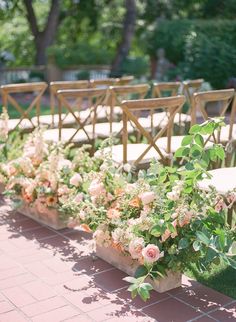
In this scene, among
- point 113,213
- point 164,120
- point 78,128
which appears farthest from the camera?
point 164,120

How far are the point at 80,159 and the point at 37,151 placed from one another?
415 mm

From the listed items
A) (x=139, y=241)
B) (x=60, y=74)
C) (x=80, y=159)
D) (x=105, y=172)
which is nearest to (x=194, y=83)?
(x=80, y=159)

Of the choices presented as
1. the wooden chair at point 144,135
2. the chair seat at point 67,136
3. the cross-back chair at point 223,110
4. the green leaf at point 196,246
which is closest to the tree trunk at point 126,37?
the chair seat at point 67,136

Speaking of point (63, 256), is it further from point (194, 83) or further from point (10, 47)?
point (10, 47)

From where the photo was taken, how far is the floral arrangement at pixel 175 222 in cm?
290

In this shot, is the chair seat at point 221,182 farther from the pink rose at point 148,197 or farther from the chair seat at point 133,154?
the chair seat at point 133,154

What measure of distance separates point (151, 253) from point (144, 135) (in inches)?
50.9

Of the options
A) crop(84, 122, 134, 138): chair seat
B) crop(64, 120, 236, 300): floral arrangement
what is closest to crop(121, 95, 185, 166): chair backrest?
crop(64, 120, 236, 300): floral arrangement

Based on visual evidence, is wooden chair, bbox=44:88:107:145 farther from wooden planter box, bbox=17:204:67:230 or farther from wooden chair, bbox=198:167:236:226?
wooden chair, bbox=198:167:236:226

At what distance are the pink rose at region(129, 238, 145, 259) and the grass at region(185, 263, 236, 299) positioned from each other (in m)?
0.49

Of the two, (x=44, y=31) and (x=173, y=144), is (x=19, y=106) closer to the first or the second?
(x=173, y=144)

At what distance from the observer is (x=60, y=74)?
1467 cm

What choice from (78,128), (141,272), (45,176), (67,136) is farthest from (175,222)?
(67,136)

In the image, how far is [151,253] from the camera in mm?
2967
